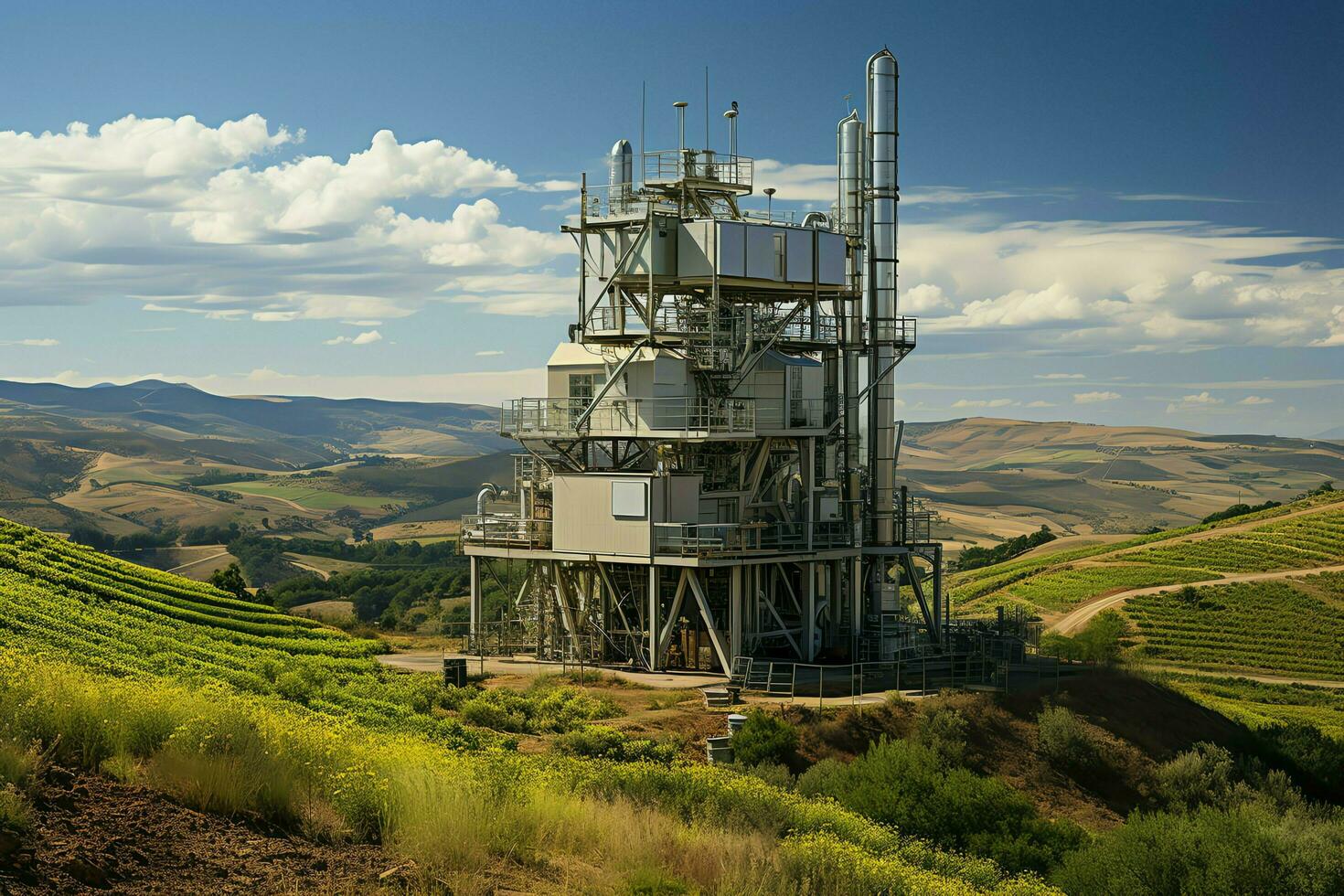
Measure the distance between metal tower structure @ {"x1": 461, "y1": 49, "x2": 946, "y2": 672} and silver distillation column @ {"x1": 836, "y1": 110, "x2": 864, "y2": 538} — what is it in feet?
0.24

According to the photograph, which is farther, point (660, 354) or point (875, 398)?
point (875, 398)

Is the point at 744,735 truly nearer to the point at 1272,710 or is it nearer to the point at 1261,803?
the point at 1261,803

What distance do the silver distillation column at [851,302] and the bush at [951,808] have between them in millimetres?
15913

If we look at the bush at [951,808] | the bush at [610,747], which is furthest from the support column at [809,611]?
the bush at [610,747]

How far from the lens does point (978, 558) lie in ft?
418


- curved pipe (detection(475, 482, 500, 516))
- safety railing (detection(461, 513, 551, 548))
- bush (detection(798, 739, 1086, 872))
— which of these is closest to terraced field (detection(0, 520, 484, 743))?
safety railing (detection(461, 513, 551, 548))

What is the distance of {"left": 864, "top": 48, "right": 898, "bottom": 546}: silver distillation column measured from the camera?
42.4m

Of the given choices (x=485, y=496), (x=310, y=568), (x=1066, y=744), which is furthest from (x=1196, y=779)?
(x=310, y=568)

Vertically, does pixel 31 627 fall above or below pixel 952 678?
above

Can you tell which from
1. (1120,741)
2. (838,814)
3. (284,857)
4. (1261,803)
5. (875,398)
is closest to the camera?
(284,857)

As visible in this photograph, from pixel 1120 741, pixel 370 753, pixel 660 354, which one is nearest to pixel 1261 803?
pixel 1120 741

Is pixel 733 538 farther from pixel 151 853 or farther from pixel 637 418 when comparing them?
pixel 151 853

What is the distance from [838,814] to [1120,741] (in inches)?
704

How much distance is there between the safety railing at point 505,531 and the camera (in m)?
38.6
